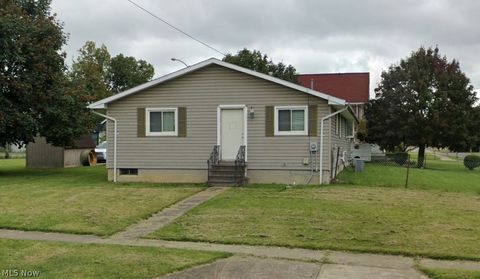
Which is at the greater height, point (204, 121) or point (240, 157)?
point (204, 121)

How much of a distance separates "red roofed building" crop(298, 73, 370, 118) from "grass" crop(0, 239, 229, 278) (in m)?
45.3

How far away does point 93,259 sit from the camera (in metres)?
6.95

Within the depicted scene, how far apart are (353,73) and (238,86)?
39.4 metres

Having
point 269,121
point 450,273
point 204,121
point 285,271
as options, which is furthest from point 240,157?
point 450,273

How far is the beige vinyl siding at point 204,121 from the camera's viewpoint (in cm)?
1725

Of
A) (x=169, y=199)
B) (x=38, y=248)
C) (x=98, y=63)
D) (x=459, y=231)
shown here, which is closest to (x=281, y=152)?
(x=169, y=199)

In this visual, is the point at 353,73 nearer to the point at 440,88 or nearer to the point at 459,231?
the point at 440,88

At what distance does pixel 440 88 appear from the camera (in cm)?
3309

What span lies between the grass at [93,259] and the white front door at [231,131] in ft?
33.1

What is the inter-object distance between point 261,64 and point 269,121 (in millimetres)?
27162

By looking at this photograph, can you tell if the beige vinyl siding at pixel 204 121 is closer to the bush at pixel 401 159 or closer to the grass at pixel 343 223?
the grass at pixel 343 223

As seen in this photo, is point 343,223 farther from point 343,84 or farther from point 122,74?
point 122,74

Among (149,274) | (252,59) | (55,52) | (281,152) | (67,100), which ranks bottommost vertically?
(149,274)

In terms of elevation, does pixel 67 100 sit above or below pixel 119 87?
below
